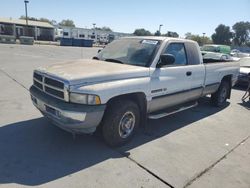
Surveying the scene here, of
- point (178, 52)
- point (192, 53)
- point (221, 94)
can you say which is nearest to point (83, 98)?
point (178, 52)

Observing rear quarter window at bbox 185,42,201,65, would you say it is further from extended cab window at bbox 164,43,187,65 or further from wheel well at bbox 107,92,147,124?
wheel well at bbox 107,92,147,124

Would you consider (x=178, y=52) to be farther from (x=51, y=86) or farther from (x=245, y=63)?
(x=245, y=63)

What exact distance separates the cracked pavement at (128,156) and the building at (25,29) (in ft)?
180

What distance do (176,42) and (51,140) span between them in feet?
10.9

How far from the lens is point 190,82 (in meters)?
5.50

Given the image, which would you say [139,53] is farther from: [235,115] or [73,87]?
[235,115]

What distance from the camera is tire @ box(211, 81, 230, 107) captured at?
727 cm

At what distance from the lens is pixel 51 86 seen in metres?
3.80

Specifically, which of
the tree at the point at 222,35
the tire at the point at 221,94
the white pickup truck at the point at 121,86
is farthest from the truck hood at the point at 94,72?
the tree at the point at 222,35

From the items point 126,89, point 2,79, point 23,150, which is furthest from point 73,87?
point 2,79

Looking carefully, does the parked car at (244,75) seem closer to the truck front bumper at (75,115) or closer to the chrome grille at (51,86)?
the truck front bumper at (75,115)

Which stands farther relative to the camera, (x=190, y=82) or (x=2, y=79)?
(x=2, y=79)

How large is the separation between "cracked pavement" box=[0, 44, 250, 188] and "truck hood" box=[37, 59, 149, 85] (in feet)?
4.04

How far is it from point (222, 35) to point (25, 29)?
6774cm
